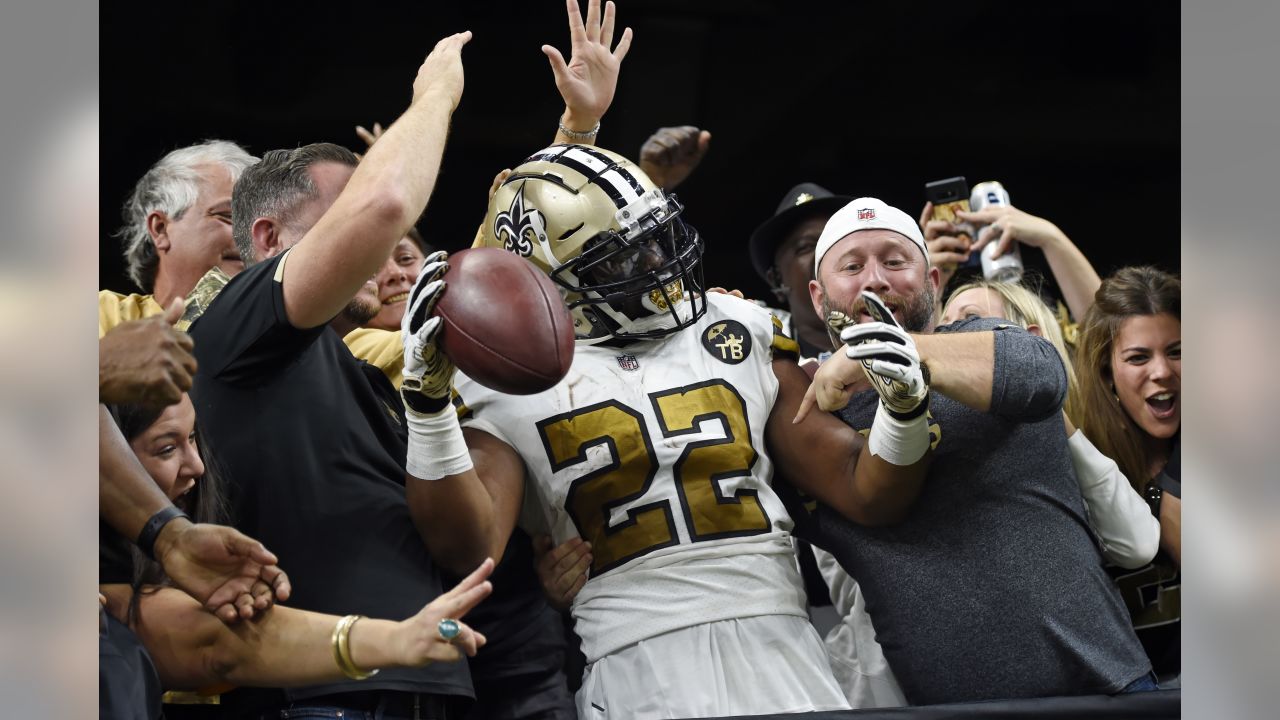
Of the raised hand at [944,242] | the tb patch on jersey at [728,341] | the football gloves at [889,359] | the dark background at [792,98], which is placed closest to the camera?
the football gloves at [889,359]

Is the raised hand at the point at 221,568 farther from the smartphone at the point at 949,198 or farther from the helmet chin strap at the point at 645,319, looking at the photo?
the smartphone at the point at 949,198

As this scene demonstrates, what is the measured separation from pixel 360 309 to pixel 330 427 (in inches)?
10.6

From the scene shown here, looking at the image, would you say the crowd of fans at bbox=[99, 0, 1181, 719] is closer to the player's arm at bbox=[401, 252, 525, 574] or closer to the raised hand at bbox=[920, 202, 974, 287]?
the player's arm at bbox=[401, 252, 525, 574]

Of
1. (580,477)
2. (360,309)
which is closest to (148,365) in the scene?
(360,309)

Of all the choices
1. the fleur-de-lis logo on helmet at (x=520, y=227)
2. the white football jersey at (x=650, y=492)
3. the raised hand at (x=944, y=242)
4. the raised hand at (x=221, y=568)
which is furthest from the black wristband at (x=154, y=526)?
the raised hand at (x=944, y=242)

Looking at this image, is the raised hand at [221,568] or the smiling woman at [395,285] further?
the smiling woman at [395,285]

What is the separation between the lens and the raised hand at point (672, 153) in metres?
2.83

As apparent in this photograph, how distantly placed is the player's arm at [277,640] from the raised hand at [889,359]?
737 mm

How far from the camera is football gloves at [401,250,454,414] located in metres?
2.06

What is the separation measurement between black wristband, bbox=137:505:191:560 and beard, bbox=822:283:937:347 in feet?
3.99

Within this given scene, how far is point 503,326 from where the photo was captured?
2.08m

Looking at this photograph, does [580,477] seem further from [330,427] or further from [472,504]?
[330,427]
